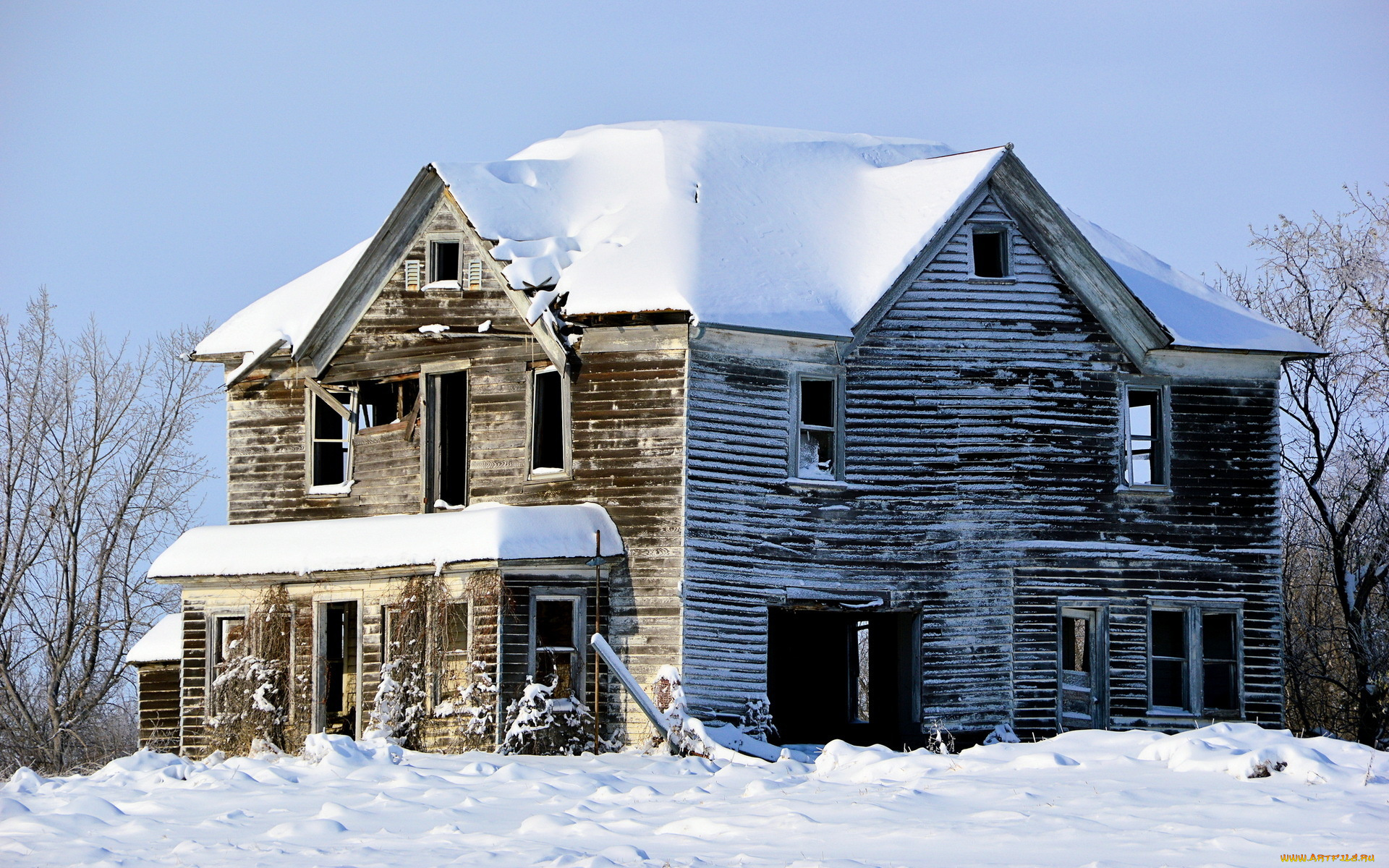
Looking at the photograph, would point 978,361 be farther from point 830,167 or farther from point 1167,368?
point 830,167

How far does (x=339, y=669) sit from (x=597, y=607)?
6.61 metres

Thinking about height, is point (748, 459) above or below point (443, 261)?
below

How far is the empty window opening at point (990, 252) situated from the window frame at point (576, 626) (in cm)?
720

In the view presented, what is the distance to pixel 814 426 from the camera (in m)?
22.2

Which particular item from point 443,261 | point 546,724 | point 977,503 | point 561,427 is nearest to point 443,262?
point 443,261

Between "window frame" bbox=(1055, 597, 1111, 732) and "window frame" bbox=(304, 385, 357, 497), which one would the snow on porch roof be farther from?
"window frame" bbox=(1055, 597, 1111, 732)

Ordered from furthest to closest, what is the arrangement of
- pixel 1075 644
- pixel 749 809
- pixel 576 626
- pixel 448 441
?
pixel 1075 644, pixel 448 441, pixel 576 626, pixel 749 809

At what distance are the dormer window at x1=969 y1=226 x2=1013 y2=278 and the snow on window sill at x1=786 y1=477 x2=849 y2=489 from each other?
3.65m

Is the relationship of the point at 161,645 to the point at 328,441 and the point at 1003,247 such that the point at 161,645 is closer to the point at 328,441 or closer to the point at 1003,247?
the point at 328,441

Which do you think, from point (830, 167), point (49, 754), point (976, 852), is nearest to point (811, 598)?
point (830, 167)

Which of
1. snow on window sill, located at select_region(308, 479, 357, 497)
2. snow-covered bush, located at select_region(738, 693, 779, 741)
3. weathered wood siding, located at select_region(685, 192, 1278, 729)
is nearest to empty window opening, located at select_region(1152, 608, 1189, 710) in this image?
weathered wood siding, located at select_region(685, 192, 1278, 729)

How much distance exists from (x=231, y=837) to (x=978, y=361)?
42.5 ft

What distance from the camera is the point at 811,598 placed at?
2209cm

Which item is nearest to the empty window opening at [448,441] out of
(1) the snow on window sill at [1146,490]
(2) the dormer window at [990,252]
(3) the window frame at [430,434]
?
(3) the window frame at [430,434]
